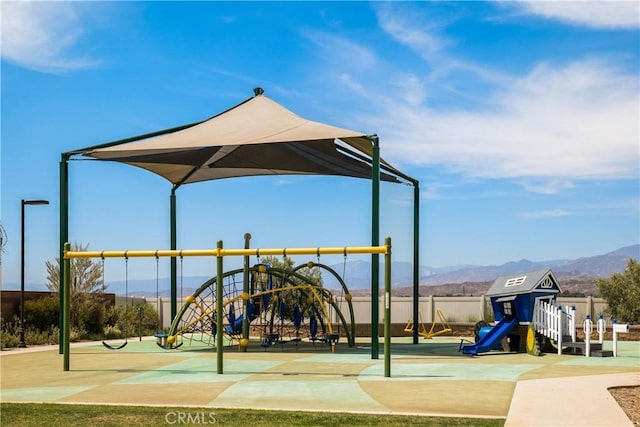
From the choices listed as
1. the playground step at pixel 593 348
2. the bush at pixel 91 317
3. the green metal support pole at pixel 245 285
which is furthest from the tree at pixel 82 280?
the playground step at pixel 593 348

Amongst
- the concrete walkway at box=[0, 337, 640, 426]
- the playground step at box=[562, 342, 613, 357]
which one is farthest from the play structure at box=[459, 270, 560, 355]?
the playground step at box=[562, 342, 613, 357]

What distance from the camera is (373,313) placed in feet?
54.3

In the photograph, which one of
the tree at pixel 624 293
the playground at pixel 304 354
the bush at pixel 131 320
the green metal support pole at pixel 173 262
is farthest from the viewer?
the tree at pixel 624 293

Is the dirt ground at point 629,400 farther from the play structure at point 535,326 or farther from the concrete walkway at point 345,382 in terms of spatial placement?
the play structure at point 535,326

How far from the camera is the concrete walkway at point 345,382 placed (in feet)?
34.1

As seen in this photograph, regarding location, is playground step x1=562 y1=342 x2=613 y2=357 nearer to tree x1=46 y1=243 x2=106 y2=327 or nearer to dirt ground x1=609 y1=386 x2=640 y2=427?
dirt ground x1=609 y1=386 x2=640 y2=427

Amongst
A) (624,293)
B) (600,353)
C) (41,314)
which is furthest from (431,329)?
(41,314)

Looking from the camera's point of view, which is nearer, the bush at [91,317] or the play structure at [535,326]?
the play structure at [535,326]

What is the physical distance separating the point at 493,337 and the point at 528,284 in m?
1.66

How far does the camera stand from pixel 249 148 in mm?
23109

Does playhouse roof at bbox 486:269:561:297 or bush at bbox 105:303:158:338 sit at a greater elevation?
playhouse roof at bbox 486:269:561:297

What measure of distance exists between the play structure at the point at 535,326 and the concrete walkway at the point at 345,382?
0.45 metres

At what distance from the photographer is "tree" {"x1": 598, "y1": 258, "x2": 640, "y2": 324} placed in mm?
27766

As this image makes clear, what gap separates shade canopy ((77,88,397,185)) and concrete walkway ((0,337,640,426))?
4829 millimetres
